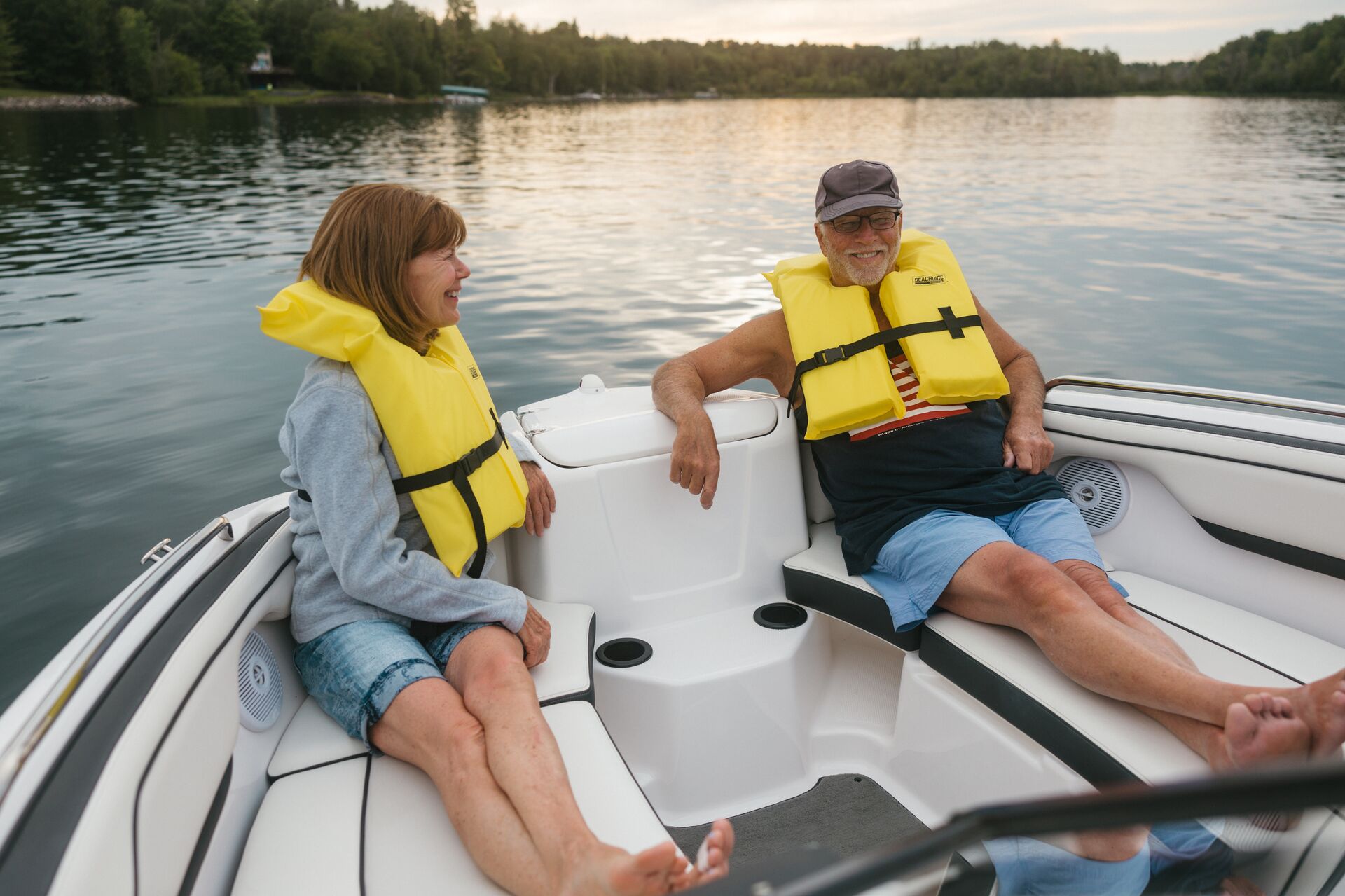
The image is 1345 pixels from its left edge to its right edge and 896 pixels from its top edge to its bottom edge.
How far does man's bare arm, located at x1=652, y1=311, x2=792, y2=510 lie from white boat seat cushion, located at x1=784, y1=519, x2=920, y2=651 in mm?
293

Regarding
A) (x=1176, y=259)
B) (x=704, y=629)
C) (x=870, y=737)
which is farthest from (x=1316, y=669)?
(x=1176, y=259)

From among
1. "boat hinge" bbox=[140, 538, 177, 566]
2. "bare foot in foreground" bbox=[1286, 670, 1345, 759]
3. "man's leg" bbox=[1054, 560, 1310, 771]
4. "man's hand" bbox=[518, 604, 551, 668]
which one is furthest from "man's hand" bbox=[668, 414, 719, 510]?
"bare foot in foreground" bbox=[1286, 670, 1345, 759]

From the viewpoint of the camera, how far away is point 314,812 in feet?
5.02

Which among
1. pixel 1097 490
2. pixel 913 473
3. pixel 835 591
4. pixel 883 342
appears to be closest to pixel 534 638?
pixel 835 591

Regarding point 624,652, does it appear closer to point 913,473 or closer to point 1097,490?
point 913,473

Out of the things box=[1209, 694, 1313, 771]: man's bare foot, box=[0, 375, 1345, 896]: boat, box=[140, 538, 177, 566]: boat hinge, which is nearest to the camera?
box=[0, 375, 1345, 896]: boat

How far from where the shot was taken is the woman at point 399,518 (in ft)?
5.22

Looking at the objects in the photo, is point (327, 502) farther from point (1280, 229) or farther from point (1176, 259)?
point (1280, 229)

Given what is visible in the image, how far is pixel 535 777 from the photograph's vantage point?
1435 millimetres

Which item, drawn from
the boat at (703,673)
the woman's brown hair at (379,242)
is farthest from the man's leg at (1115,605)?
the woman's brown hair at (379,242)

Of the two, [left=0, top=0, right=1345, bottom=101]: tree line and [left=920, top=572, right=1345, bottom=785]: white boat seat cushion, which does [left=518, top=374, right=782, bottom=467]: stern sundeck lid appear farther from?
[left=0, top=0, right=1345, bottom=101]: tree line

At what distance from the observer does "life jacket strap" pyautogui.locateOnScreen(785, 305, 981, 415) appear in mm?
2365

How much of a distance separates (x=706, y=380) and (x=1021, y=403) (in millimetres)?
857

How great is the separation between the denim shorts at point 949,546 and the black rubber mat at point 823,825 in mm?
429
